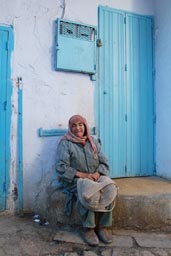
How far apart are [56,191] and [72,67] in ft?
5.12

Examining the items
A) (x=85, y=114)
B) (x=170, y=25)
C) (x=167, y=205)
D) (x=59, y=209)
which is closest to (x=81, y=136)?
(x=85, y=114)

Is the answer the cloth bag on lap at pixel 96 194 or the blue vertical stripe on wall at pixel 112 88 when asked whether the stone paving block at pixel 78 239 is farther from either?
the blue vertical stripe on wall at pixel 112 88

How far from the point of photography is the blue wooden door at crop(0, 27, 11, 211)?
3.05m

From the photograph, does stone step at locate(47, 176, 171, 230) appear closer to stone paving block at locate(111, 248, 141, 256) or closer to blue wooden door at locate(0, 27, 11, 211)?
stone paving block at locate(111, 248, 141, 256)

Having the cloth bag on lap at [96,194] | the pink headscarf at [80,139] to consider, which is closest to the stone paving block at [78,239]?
the cloth bag on lap at [96,194]

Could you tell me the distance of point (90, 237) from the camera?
2.47m

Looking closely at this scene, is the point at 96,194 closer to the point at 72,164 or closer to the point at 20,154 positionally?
the point at 72,164

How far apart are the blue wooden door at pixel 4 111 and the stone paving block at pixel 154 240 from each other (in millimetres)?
1644

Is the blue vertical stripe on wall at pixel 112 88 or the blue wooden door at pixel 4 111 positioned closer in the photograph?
the blue wooden door at pixel 4 111

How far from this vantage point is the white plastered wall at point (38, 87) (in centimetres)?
312

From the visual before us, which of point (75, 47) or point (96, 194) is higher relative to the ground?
point (75, 47)

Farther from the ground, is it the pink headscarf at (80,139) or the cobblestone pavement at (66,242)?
the pink headscarf at (80,139)

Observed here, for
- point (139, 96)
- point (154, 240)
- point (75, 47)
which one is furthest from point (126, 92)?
point (154, 240)

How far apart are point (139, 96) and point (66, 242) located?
7.25ft
